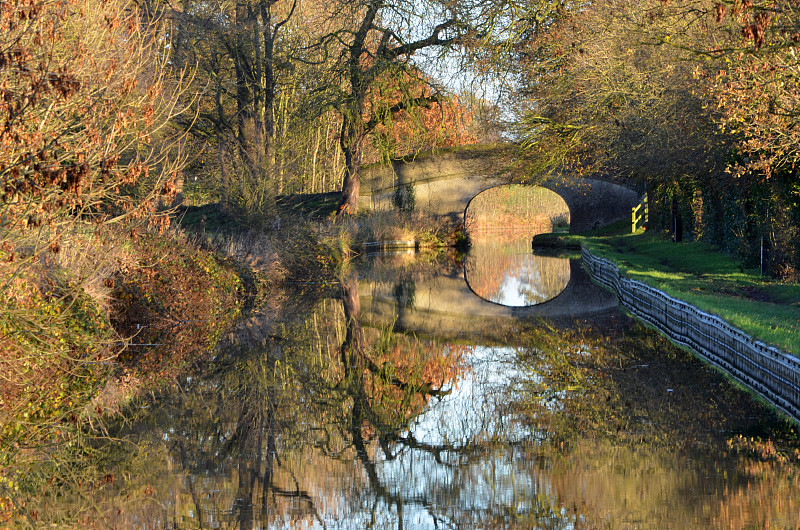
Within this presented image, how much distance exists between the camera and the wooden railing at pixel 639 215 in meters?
38.3

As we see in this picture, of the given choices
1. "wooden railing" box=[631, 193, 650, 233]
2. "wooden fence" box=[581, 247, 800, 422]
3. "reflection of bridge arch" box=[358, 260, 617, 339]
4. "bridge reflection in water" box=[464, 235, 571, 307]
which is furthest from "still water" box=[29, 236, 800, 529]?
"wooden railing" box=[631, 193, 650, 233]

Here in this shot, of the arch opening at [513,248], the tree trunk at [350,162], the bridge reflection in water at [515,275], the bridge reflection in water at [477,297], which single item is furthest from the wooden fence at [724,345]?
the tree trunk at [350,162]

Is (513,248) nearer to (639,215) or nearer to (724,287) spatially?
(639,215)

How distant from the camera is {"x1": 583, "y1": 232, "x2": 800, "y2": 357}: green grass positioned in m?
10.1

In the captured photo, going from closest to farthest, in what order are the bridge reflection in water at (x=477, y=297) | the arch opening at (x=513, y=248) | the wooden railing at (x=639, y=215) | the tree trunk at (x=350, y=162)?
the bridge reflection in water at (x=477, y=297), the arch opening at (x=513, y=248), the tree trunk at (x=350, y=162), the wooden railing at (x=639, y=215)

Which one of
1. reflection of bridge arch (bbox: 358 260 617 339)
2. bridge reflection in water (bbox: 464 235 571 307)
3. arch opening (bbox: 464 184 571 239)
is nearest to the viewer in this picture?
reflection of bridge arch (bbox: 358 260 617 339)

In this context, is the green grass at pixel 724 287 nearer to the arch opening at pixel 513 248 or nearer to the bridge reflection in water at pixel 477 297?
the bridge reflection in water at pixel 477 297

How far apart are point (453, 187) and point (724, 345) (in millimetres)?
30255

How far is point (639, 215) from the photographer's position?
39344 millimetres

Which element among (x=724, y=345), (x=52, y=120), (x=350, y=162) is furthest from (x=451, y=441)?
(x=350, y=162)

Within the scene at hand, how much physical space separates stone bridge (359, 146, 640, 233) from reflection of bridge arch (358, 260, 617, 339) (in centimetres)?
1698

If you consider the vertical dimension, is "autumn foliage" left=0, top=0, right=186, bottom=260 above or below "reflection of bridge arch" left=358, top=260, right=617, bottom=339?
above

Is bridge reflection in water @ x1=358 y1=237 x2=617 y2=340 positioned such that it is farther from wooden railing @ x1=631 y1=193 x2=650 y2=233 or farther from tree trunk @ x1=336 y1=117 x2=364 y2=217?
wooden railing @ x1=631 y1=193 x2=650 y2=233

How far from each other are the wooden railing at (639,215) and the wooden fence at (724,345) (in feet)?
73.9
